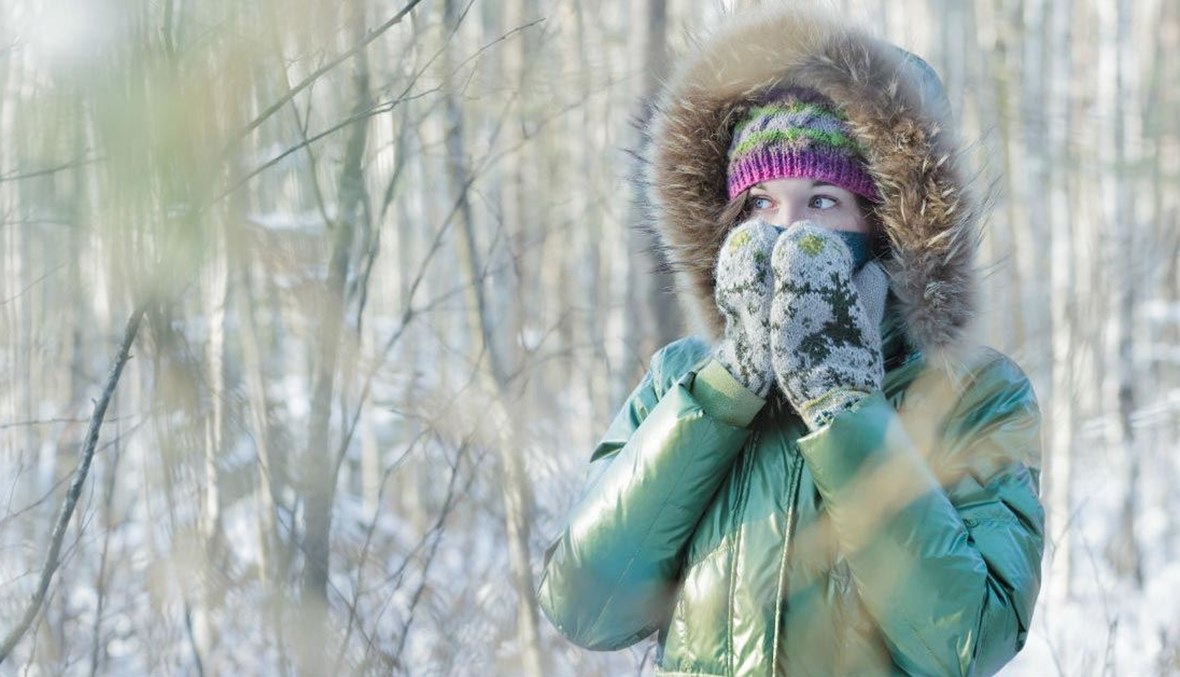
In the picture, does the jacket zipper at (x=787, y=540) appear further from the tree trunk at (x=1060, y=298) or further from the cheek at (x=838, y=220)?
the tree trunk at (x=1060, y=298)

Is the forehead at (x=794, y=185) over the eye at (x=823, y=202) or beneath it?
over

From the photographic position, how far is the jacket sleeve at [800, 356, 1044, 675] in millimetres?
1439

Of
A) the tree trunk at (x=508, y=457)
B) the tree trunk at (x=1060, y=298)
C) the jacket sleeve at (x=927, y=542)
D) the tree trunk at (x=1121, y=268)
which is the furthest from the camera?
the tree trunk at (x=1060, y=298)

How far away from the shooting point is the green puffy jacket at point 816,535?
1.46 meters

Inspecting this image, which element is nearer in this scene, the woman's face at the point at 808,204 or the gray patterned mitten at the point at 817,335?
the gray patterned mitten at the point at 817,335

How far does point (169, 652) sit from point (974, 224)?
2.14 meters

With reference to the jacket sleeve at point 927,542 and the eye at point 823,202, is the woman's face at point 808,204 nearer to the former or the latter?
the eye at point 823,202

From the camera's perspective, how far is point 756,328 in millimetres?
1560

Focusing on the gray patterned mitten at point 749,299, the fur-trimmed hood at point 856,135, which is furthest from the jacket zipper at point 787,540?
the fur-trimmed hood at point 856,135

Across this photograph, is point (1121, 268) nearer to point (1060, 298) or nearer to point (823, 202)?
point (823, 202)

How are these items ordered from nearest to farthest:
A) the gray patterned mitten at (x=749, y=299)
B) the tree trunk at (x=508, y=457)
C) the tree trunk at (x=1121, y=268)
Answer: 1. the gray patterned mitten at (x=749, y=299)
2. the tree trunk at (x=508, y=457)
3. the tree trunk at (x=1121, y=268)

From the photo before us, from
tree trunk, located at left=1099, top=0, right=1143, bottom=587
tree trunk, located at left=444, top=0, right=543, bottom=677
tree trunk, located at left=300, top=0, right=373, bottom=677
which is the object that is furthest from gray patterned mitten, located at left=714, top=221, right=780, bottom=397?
tree trunk, located at left=444, top=0, right=543, bottom=677

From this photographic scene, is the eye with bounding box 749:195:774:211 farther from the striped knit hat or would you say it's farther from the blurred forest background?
the blurred forest background

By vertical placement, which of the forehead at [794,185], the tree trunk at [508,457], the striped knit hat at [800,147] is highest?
the striped knit hat at [800,147]
